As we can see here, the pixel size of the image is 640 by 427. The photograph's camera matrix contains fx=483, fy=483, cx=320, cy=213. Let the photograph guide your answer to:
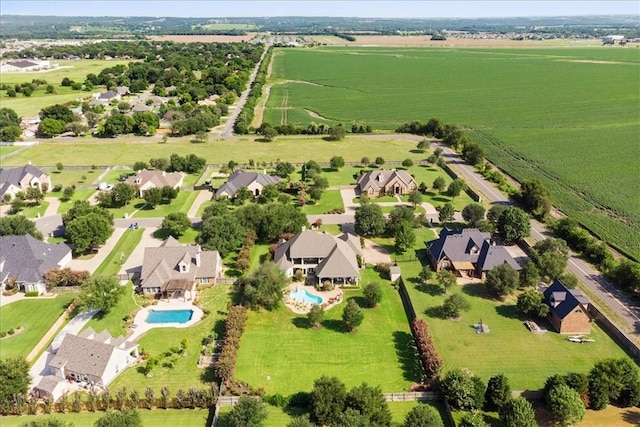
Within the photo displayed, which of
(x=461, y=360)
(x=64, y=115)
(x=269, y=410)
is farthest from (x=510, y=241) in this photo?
(x=64, y=115)

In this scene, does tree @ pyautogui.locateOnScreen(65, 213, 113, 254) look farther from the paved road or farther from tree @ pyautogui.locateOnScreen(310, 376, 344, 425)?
the paved road

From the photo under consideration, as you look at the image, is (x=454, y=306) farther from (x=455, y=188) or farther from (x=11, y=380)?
(x=11, y=380)

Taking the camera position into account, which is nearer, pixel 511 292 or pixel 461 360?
pixel 461 360

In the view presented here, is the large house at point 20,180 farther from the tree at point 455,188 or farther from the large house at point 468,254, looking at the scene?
the tree at point 455,188

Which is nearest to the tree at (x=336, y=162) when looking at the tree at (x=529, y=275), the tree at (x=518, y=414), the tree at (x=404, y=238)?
the tree at (x=404, y=238)

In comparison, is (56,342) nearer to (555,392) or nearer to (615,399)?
(555,392)
